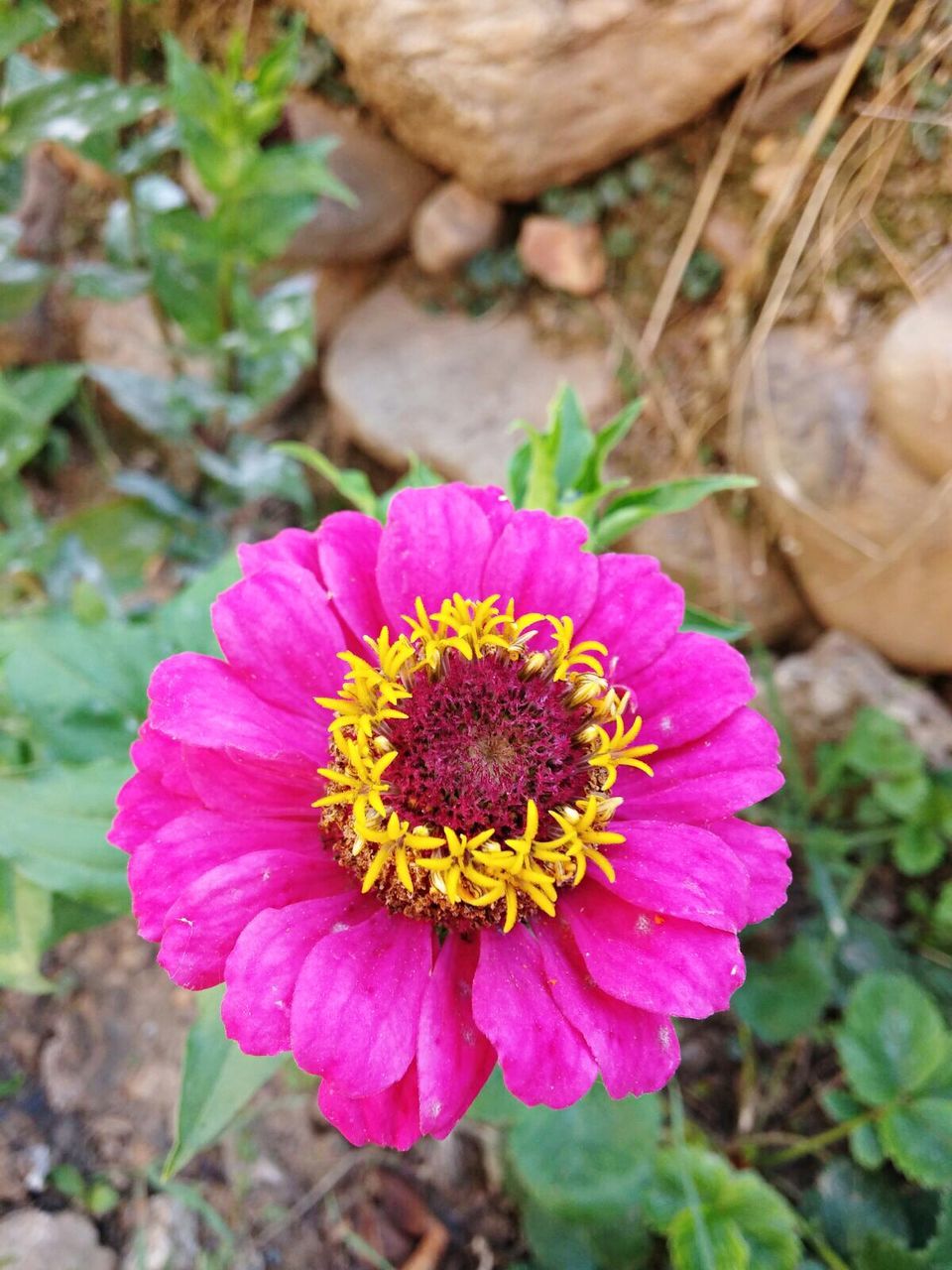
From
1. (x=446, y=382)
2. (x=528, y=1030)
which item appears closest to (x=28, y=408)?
(x=446, y=382)

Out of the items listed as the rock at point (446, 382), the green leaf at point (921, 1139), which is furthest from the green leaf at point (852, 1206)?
the rock at point (446, 382)

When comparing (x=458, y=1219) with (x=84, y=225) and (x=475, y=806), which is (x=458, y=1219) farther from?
(x=84, y=225)

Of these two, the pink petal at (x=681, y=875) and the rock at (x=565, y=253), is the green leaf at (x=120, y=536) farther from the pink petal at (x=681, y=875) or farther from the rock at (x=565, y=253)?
the pink petal at (x=681, y=875)

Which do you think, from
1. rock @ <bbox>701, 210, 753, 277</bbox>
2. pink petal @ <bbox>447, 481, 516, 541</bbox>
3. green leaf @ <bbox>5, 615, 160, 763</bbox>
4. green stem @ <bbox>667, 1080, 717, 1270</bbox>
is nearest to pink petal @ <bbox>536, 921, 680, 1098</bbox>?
pink petal @ <bbox>447, 481, 516, 541</bbox>

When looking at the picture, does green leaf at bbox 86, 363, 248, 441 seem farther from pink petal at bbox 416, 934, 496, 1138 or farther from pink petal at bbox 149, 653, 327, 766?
pink petal at bbox 416, 934, 496, 1138

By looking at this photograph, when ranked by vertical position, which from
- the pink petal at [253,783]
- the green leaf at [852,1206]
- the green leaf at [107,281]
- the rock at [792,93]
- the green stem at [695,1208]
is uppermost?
the rock at [792,93]

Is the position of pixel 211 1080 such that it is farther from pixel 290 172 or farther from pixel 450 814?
pixel 290 172
